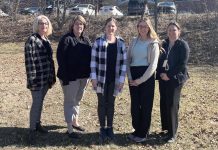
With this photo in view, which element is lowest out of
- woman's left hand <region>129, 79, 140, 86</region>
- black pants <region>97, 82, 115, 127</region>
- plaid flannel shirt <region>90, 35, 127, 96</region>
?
black pants <region>97, 82, 115, 127</region>

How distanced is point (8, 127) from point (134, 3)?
80.3 ft

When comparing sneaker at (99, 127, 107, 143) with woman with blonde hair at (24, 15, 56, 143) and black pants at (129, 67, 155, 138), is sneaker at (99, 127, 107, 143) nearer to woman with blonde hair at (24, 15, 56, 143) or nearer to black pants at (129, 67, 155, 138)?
black pants at (129, 67, 155, 138)

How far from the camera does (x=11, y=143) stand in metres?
6.52

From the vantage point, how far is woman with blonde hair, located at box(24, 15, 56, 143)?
21.0ft

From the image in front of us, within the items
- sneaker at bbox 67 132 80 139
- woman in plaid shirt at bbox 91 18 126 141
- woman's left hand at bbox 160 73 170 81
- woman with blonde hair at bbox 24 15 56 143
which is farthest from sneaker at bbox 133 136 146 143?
woman with blonde hair at bbox 24 15 56 143

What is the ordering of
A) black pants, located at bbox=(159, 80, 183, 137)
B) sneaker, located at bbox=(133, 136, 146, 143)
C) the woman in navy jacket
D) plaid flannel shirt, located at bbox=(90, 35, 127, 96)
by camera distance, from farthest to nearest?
1. sneaker, located at bbox=(133, 136, 146, 143)
2. black pants, located at bbox=(159, 80, 183, 137)
3. the woman in navy jacket
4. plaid flannel shirt, located at bbox=(90, 35, 127, 96)

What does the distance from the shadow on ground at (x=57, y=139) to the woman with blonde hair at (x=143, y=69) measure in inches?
11.9

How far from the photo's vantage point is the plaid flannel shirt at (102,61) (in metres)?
6.21

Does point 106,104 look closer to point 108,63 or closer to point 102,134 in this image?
point 102,134

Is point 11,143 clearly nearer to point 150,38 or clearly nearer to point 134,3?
point 150,38

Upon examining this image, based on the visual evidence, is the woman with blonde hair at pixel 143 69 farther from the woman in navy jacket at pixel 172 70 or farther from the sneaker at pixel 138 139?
the woman in navy jacket at pixel 172 70

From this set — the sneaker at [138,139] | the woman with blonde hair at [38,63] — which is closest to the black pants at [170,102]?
the sneaker at [138,139]

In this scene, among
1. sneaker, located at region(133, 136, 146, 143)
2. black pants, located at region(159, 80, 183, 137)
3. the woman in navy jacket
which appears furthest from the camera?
sneaker, located at region(133, 136, 146, 143)

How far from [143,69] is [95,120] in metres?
2.05
